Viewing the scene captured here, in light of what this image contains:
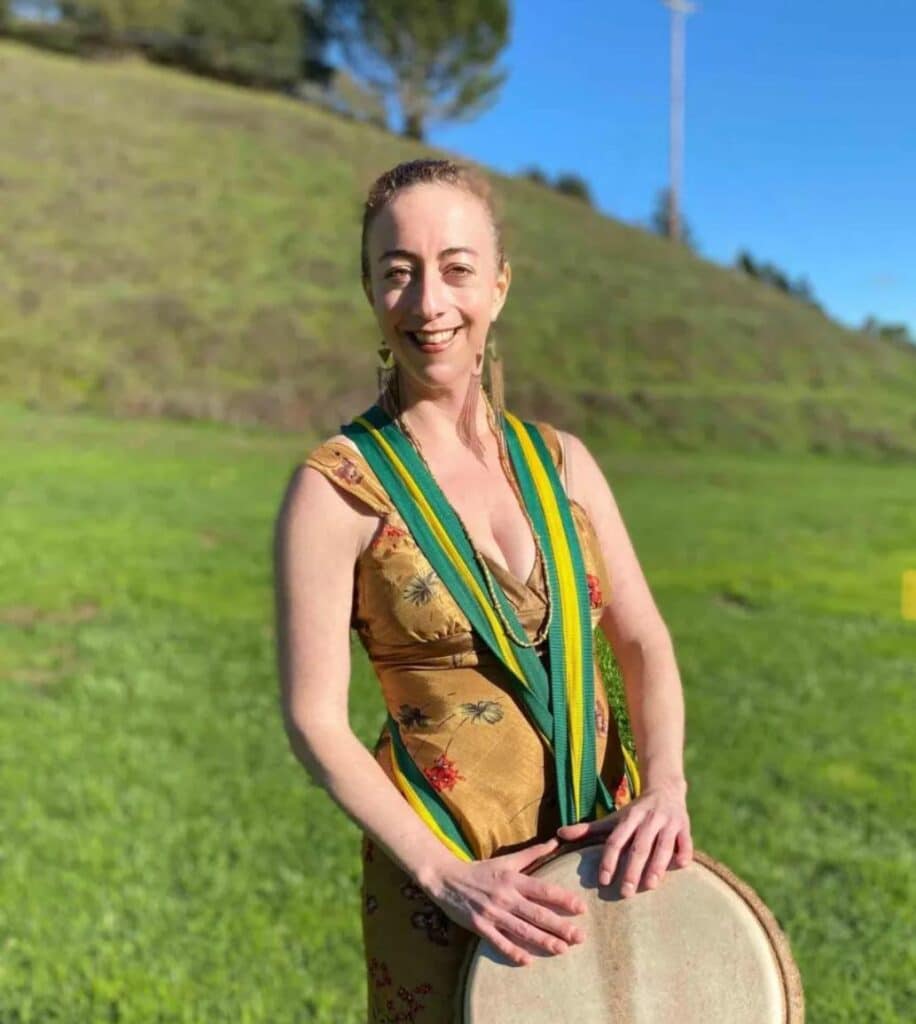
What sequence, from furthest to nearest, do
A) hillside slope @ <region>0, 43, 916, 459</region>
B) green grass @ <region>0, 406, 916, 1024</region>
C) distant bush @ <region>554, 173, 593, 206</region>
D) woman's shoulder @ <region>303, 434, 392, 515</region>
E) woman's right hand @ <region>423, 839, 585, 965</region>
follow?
→ distant bush @ <region>554, 173, 593, 206</region>, hillside slope @ <region>0, 43, 916, 459</region>, green grass @ <region>0, 406, 916, 1024</region>, woman's shoulder @ <region>303, 434, 392, 515</region>, woman's right hand @ <region>423, 839, 585, 965</region>

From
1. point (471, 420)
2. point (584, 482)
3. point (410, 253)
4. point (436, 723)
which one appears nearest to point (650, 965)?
point (436, 723)

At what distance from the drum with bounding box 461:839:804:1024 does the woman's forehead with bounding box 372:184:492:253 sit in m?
0.84

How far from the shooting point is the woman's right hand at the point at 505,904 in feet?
4.29

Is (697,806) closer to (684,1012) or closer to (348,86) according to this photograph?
(684,1012)

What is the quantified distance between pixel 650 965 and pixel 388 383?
0.89m

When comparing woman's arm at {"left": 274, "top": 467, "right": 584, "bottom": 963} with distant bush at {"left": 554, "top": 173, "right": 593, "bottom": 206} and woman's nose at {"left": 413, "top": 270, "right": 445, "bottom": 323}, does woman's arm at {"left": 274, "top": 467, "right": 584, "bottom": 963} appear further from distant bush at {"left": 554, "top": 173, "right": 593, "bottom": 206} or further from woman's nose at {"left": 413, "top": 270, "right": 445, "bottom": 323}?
distant bush at {"left": 554, "top": 173, "right": 593, "bottom": 206}

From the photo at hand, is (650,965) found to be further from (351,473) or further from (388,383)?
(388,383)

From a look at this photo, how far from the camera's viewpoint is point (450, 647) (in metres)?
1.43

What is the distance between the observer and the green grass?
129 inches

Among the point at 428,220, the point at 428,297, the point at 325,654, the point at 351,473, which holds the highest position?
the point at 428,220

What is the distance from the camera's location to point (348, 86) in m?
55.8

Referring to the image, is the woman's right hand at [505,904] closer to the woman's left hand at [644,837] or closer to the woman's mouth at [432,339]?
the woman's left hand at [644,837]

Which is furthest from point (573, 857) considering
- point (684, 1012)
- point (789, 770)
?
point (789, 770)

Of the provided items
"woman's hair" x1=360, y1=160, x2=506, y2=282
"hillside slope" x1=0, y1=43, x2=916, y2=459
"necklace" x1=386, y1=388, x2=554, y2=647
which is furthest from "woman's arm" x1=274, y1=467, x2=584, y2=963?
"hillside slope" x1=0, y1=43, x2=916, y2=459
